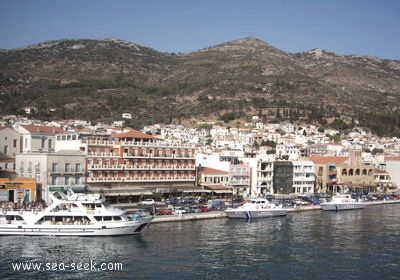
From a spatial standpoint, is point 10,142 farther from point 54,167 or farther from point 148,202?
point 148,202

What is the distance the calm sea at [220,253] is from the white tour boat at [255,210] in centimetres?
502

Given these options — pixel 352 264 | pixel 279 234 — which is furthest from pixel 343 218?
pixel 352 264

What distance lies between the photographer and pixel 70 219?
171ft

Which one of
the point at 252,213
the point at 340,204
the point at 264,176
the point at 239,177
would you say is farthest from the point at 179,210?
the point at 264,176

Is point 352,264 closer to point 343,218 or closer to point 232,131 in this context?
point 343,218

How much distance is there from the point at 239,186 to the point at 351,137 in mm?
98474

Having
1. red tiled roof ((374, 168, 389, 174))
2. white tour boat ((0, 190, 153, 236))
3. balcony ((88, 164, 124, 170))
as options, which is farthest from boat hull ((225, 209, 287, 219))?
red tiled roof ((374, 168, 389, 174))

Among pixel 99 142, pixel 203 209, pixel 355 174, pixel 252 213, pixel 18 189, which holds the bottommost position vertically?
pixel 252 213

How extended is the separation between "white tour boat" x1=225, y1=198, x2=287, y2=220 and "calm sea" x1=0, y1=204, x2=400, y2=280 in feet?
16.5

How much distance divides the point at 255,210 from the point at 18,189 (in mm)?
27750

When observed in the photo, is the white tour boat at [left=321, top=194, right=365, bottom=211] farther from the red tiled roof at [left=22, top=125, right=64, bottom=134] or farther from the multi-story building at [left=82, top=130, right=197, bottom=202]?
the red tiled roof at [left=22, top=125, right=64, bottom=134]

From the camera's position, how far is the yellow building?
6331cm

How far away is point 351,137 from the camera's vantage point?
179 meters

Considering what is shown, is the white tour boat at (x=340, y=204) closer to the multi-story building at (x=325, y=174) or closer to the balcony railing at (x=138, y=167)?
the multi-story building at (x=325, y=174)
